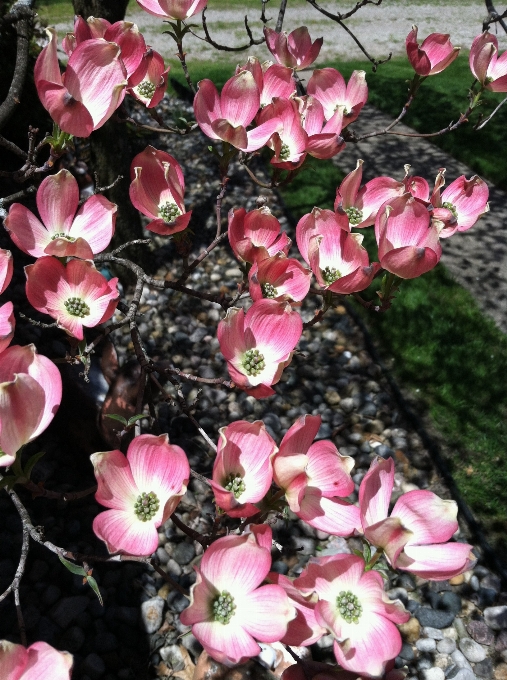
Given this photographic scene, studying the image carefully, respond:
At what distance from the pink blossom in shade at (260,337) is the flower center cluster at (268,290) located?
0.10 metres

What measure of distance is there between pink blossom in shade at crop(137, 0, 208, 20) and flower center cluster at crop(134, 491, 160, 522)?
0.97 metres

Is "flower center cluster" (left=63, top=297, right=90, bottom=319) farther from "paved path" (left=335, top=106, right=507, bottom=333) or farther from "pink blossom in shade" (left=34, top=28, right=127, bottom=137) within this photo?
"paved path" (left=335, top=106, right=507, bottom=333)

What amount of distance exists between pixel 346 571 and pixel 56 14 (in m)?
12.9

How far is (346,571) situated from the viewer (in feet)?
2.53

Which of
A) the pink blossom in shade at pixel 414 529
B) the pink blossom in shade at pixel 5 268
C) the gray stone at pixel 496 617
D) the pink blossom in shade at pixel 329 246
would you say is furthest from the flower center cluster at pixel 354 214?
the gray stone at pixel 496 617

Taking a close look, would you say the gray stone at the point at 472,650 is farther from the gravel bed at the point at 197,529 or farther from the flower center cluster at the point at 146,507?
the flower center cluster at the point at 146,507

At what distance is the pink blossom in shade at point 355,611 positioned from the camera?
2.34 feet

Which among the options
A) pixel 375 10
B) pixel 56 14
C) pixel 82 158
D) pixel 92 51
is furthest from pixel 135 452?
pixel 375 10

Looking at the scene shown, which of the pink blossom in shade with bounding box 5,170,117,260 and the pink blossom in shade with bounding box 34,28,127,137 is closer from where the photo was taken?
the pink blossom in shade with bounding box 34,28,127,137

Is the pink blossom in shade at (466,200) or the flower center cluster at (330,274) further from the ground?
the pink blossom in shade at (466,200)

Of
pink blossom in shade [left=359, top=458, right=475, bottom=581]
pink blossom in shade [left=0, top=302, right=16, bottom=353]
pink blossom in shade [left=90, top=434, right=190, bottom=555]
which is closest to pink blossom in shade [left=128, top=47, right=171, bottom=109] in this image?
pink blossom in shade [left=0, top=302, right=16, bottom=353]

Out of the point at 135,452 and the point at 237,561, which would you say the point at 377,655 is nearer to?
the point at 237,561

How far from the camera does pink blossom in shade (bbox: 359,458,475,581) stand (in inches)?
29.9

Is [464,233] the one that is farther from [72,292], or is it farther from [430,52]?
[72,292]
